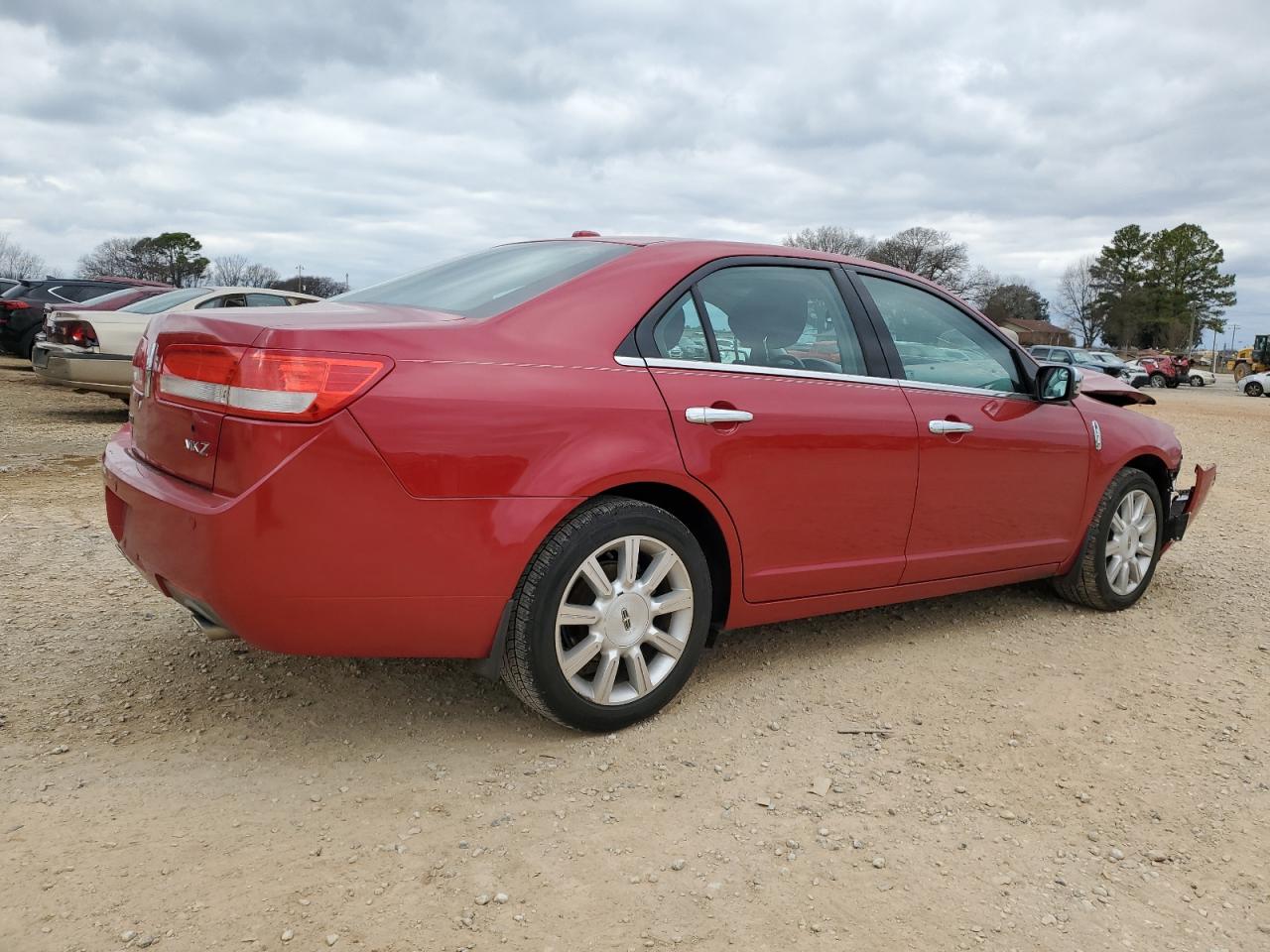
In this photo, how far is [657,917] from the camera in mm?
2186

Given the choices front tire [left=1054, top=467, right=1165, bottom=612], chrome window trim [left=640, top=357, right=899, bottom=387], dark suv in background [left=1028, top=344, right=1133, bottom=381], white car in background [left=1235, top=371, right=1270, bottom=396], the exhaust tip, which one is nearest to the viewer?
the exhaust tip

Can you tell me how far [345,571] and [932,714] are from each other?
1979 mm

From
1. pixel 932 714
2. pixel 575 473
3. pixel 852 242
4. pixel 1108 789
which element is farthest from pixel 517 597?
pixel 852 242

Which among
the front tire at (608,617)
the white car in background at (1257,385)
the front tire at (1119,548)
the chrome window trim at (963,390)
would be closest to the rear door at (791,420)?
the chrome window trim at (963,390)

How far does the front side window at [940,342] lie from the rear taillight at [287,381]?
2.06 m

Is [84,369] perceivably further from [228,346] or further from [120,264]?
[120,264]

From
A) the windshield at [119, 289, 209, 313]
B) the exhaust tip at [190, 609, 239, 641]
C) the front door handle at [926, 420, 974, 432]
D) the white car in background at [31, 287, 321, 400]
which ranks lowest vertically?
the exhaust tip at [190, 609, 239, 641]

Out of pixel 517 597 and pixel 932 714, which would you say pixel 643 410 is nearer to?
pixel 517 597

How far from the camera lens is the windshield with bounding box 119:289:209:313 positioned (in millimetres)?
10422

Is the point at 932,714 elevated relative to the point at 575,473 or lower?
lower

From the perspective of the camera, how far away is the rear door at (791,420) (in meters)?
3.13

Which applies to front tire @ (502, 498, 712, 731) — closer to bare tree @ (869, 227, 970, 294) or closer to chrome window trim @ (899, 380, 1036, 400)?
chrome window trim @ (899, 380, 1036, 400)

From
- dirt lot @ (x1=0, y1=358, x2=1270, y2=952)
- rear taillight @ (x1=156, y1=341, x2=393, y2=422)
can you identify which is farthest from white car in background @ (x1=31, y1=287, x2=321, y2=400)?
rear taillight @ (x1=156, y1=341, x2=393, y2=422)

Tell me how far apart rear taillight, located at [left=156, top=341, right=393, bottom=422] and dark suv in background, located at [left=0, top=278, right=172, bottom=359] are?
599 inches
